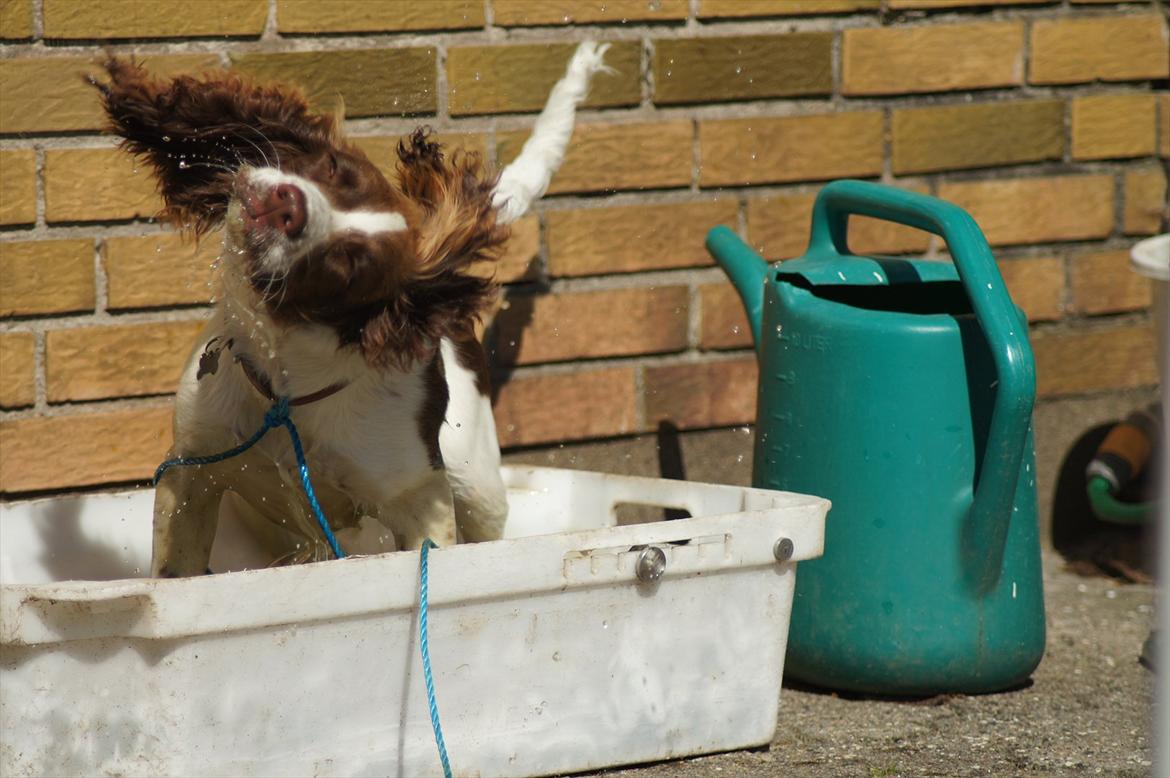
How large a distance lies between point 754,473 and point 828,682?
1.27 feet

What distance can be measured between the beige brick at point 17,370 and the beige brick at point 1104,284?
2.16m

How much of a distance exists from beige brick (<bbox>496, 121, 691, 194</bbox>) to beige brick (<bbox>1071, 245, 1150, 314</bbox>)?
0.97m

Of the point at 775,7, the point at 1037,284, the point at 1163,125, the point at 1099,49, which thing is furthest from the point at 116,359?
the point at 1163,125

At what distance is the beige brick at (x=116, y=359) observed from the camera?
2.59 metres

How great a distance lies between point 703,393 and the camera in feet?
10.1

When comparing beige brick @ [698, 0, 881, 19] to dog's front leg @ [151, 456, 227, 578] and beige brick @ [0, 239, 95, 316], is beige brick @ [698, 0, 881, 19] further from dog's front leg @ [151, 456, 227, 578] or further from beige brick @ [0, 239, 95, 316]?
dog's front leg @ [151, 456, 227, 578]

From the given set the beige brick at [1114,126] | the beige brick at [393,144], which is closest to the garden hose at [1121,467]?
the beige brick at [1114,126]

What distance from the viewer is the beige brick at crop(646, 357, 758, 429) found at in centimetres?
305

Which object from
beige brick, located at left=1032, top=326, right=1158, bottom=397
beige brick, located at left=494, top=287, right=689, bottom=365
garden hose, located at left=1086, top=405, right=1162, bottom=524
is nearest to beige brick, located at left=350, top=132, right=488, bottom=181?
beige brick, located at left=494, top=287, right=689, bottom=365

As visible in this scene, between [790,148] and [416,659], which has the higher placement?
[790,148]

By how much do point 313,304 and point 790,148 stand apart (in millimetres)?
1425

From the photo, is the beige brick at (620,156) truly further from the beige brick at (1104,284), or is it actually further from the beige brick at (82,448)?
the beige brick at (1104,284)

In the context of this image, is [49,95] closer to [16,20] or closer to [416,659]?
[16,20]

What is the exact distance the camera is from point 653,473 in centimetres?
308
